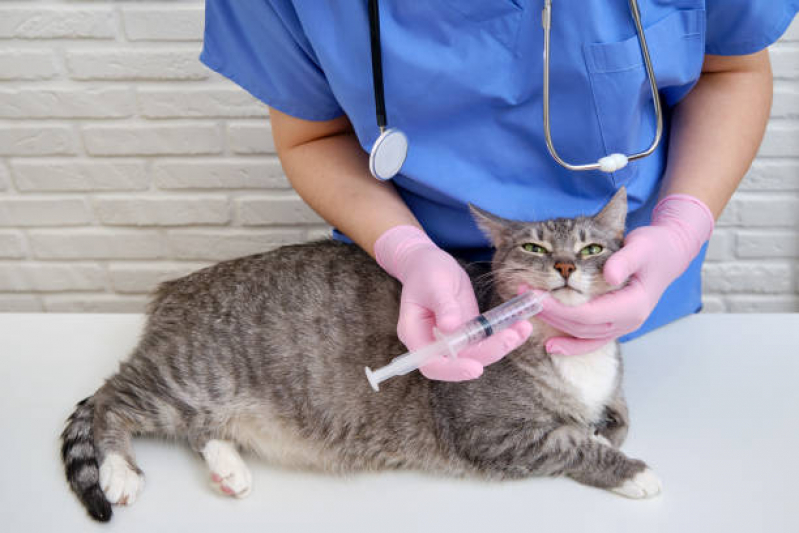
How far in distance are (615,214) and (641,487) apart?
43cm

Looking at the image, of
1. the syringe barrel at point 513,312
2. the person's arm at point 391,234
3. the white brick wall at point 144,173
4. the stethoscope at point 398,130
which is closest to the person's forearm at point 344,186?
the person's arm at point 391,234

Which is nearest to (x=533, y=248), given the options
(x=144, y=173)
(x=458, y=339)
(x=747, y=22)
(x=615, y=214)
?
(x=615, y=214)

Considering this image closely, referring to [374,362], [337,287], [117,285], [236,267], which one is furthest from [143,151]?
[374,362]

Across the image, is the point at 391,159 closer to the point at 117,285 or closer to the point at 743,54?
the point at 743,54

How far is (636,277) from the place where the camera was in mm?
1042

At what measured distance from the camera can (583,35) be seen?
1067 millimetres

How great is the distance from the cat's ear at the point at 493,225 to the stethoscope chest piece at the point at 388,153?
0.46 ft

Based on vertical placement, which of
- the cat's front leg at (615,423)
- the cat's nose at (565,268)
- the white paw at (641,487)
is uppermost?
the cat's nose at (565,268)

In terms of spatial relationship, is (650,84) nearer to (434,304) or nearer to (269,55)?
(434,304)

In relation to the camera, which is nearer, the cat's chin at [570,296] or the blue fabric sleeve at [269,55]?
the cat's chin at [570,296]

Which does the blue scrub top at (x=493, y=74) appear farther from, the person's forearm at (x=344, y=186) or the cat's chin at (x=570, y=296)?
the cat's chin at (x=570, y=296)

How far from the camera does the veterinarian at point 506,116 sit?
105 cm

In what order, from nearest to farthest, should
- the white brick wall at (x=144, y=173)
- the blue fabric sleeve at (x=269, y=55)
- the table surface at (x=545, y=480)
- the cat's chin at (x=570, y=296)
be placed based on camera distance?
1. the table surface at (x=545, y=480)
2. the cat's chin at (x=570, y=296)
3. the blue fabric sleeve at (x=269, y=55)
4. the white brick wall at (x=144, y=173)

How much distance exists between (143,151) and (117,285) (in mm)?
481
